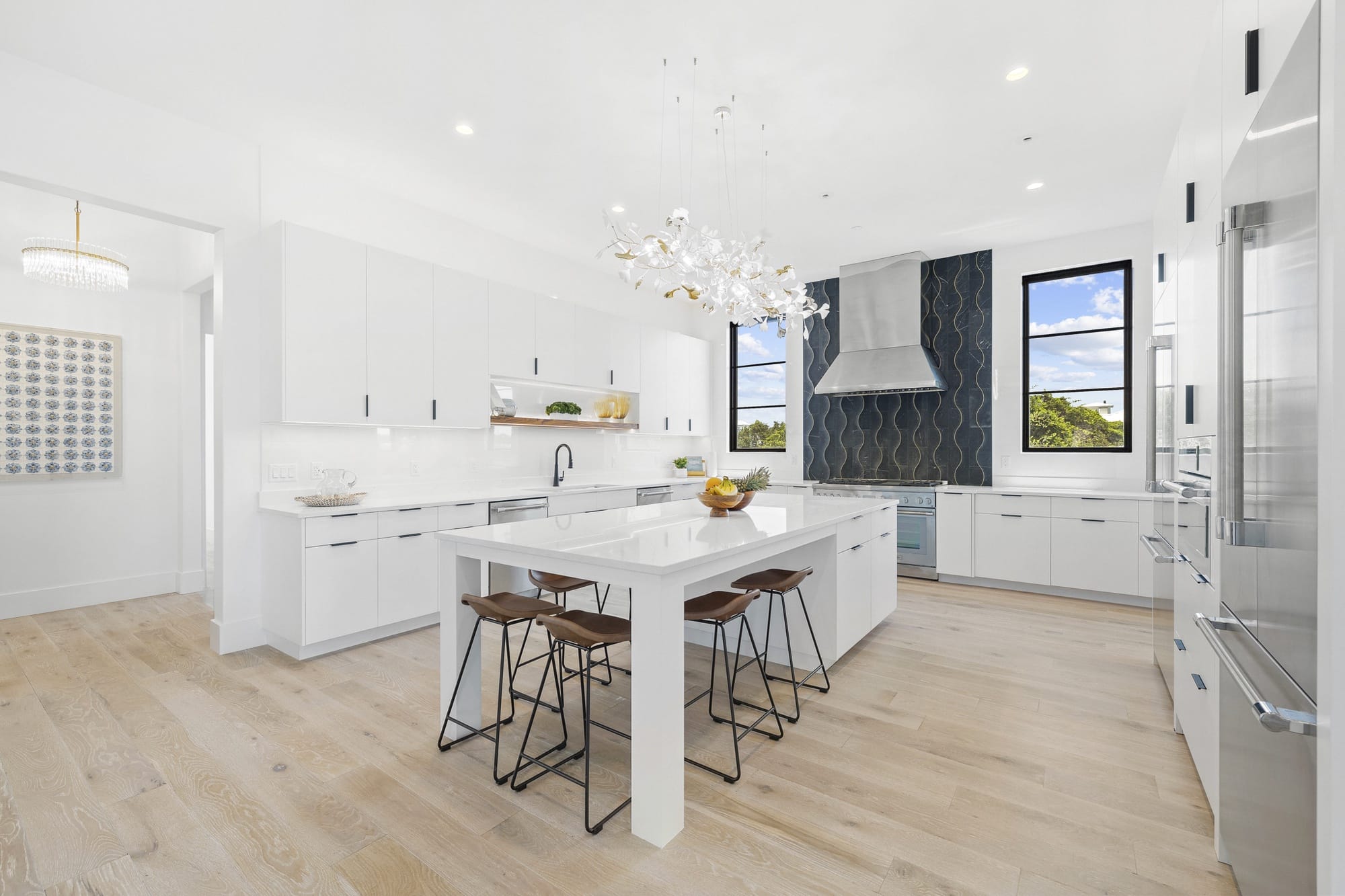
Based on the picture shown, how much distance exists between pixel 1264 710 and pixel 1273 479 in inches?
17.2

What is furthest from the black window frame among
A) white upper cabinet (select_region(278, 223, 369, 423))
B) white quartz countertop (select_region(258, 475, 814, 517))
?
white upper cabinet (select_region(278, 223, 369, 423))

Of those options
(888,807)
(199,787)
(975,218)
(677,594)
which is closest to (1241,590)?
(888,807)

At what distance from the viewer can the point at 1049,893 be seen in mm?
1609

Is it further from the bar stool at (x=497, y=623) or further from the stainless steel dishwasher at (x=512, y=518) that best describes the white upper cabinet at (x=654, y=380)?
the bar stool at (x=497, y=623)

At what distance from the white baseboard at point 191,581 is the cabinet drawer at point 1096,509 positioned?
653 cm

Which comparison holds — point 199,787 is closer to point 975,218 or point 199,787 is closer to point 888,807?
point 888,807

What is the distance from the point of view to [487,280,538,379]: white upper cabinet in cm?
462

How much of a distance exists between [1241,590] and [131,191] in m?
4.68

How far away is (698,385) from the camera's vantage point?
22.3ft

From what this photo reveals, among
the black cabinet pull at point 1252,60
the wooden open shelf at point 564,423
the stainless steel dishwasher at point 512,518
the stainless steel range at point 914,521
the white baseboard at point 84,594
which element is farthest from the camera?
the stainless steel range at point 914,521

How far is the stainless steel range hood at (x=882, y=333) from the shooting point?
557cm

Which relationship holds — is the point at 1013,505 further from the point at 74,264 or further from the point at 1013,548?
the point at 74,264

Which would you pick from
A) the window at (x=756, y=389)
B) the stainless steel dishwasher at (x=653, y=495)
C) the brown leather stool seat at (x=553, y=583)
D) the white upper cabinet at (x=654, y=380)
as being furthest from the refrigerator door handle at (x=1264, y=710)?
the window at (x=756, y=389)

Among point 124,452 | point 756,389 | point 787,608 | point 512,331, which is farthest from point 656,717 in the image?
point 756,389
